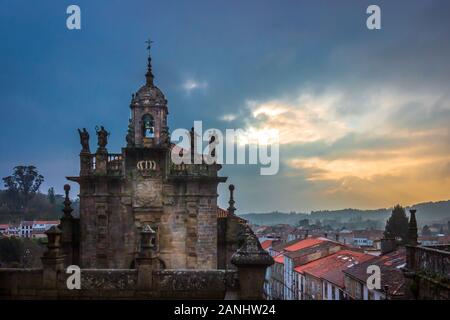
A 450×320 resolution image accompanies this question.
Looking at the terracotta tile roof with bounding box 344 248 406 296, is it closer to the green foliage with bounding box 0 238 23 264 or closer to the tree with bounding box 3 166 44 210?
the green foliage with bounding box 0 238 23 264

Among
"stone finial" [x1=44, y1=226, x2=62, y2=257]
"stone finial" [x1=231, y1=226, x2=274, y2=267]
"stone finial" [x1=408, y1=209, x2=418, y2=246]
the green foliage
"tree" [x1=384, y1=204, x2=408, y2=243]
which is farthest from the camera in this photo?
"tree" [x1=384, y1=204, x2=408, y2=243]

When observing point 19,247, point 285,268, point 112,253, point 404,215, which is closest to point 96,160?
point 112,253

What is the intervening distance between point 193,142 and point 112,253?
6.53m

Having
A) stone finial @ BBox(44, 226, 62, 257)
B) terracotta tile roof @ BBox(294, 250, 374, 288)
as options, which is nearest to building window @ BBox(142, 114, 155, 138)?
stone finial @ BBox(44, 226, 62, 257)

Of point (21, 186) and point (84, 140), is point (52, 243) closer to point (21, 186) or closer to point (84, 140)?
point (84, 140)

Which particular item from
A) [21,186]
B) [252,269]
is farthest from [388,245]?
[21,186]

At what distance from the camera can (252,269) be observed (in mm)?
9039

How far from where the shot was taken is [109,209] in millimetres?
20781

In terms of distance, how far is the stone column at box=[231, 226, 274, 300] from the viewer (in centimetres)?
898

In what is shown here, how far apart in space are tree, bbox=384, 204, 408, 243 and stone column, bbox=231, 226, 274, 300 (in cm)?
6564

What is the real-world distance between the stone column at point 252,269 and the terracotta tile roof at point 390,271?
1804cm

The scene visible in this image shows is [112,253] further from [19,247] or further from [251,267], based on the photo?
[19,247]

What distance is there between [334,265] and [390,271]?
48.6ft
